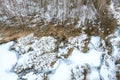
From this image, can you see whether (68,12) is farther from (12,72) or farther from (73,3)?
(12,72)

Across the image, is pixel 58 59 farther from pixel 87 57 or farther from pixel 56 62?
pixel 87 57

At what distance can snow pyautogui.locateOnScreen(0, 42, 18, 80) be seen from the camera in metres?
2.01

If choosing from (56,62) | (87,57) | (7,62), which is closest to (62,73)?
(56,62)

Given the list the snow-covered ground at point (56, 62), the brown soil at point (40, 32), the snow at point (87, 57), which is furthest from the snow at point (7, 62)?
the snow at point (87, 57)

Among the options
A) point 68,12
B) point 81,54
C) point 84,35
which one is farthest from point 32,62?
point 68,12

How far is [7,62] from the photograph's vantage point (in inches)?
83.8

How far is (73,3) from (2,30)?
1106mm

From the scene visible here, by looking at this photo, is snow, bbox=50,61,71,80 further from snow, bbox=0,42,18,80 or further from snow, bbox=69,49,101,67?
snow, bbox=0,42,18,80

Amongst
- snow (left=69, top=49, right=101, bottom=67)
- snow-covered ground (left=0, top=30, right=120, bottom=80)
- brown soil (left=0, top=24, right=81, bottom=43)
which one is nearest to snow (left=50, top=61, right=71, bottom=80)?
snow-covered ground (left=0, top=30, right=120, bottom=80)

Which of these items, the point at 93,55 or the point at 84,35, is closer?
the point at 93,55

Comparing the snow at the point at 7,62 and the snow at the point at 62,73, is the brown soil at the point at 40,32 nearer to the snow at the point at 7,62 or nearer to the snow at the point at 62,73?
the snow at the point at 7,62

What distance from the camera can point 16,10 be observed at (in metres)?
2.74

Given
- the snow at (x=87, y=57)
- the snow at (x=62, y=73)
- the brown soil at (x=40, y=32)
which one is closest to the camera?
the snow at (x=62, y=73)

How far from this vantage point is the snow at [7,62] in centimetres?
201
